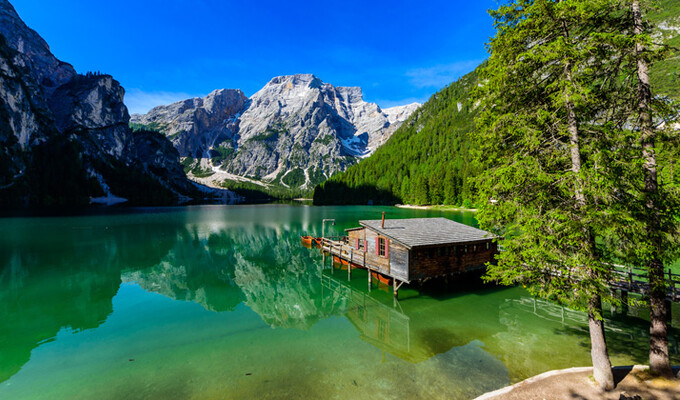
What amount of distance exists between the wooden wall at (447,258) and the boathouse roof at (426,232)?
69 cm

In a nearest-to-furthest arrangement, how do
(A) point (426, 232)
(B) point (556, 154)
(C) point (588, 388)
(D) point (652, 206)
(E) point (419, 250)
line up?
(D) point (652, 206), (C) point (588, 388), (B) point (556, 154), (E) point (419, 250), (A) point (426, 232)

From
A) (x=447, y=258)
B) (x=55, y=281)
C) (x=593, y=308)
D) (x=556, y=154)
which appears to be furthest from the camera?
(x=55, y=281)

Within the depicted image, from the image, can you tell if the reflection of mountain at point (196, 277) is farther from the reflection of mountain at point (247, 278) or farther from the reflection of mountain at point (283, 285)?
the reflection of mountain at point (283, 285)

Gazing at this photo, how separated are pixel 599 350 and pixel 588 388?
126cm

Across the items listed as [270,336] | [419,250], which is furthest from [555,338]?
[270,336]

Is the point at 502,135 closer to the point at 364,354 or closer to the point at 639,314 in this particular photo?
the point at 364,354

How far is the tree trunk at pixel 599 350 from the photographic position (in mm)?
9000

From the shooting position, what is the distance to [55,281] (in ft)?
94.6

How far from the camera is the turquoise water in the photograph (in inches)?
501

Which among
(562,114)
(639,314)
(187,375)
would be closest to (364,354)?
(187,375)

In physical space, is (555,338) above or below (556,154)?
below

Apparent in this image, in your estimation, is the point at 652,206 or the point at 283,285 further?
the point at 283,285

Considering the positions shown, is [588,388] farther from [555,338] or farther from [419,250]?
[419,250]

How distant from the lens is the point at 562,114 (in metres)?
10.1
